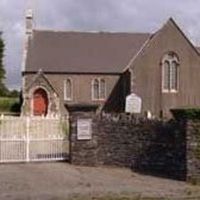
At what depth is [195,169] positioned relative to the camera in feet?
66.1

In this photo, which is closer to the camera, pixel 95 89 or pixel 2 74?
pixel 95 89

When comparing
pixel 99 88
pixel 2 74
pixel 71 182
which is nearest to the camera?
pixel 71 182

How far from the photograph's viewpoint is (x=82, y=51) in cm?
6606

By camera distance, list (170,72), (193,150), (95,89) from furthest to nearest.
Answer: (95,89), (170,72), (193,150)

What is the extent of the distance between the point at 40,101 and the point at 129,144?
130 feet

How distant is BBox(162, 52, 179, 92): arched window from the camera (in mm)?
58469

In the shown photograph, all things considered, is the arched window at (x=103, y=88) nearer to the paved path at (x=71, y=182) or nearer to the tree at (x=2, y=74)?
the tree at (x=2, y=74)

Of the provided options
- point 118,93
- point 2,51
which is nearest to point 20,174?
point 118,93

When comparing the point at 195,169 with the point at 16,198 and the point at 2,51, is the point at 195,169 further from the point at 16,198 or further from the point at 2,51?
the point at 2,51

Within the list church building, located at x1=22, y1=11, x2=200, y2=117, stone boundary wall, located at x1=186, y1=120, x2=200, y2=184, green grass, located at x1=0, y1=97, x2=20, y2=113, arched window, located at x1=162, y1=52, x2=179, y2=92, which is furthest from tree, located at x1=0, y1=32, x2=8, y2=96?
stone boundary wall, located at x1=186, y1=120, x2=200, y2=184

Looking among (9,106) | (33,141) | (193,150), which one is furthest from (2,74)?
(193,150)

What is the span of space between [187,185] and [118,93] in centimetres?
4468

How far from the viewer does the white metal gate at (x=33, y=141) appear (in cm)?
2295

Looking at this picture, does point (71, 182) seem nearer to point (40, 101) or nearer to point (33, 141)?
point (33, 141)
